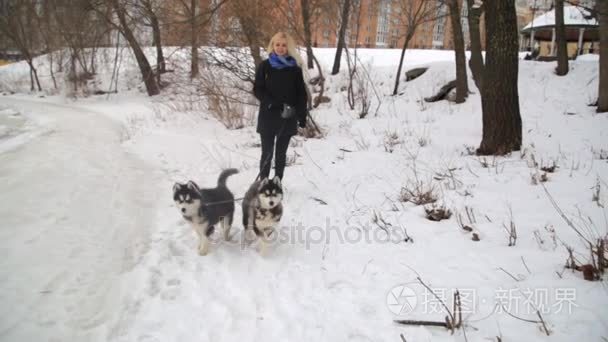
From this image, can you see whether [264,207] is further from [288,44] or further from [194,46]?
[194,46]

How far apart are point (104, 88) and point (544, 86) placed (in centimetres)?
2341

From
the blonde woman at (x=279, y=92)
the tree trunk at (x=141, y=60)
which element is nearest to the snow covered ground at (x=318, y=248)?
the blonde woman at (x=279, y=92)

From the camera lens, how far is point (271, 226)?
374cm

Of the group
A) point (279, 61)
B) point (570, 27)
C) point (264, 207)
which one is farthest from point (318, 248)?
Result: point (570, 27)

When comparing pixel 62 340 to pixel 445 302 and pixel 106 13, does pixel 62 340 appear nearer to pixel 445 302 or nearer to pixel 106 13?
pixel 445 302

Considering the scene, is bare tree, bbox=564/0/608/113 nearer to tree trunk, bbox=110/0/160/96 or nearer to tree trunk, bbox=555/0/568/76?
tree trunk, bbox=555/0/568/76

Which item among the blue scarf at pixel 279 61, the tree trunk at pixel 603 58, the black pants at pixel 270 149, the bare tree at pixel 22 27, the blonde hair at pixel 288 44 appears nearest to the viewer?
the blonde hair at pixel 288 44

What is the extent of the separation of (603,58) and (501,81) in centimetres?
592

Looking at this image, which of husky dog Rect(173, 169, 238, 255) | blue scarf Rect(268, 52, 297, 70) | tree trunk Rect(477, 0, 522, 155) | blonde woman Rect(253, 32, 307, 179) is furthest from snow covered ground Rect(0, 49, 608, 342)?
blue scarf Rect(268, 52, 297, 70)

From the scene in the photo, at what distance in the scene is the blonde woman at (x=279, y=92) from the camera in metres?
4.56

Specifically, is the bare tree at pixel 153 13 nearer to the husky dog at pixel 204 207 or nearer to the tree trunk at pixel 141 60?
the tree trunk at pixel 141 60

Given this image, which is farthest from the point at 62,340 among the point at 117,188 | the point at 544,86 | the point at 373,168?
the point at 544,86

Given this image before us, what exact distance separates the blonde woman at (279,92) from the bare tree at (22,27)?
25097mm

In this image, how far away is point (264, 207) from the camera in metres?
3.58
